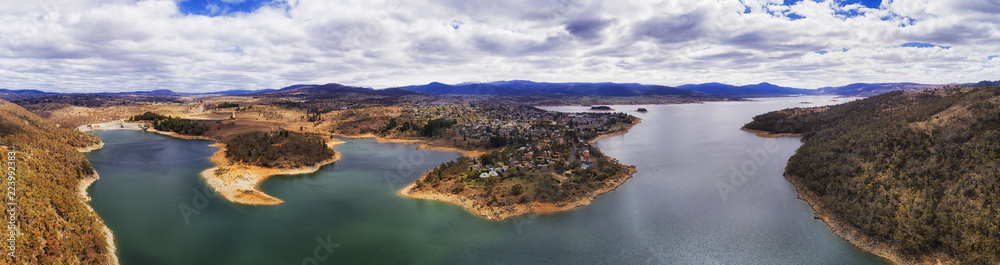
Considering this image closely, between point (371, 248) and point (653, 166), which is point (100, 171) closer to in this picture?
point (371, 248)

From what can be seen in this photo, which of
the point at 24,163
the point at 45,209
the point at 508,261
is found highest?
the point at 24,163

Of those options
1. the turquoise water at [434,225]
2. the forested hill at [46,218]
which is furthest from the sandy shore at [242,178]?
the forested hill at [46,218]

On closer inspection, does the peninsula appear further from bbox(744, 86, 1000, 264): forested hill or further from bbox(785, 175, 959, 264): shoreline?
bbox(744, 86, 1000, 264): forested hill

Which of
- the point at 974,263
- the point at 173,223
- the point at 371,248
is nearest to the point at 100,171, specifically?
the point at 173,223

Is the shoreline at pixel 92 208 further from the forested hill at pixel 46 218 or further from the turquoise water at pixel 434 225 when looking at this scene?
the turquoise water at pixel 434 225

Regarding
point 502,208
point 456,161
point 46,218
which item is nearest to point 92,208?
point 46,218
